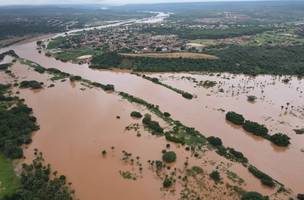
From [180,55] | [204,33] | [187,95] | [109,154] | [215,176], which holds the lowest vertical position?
[204,33]

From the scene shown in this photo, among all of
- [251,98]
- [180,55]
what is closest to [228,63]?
[180,55]

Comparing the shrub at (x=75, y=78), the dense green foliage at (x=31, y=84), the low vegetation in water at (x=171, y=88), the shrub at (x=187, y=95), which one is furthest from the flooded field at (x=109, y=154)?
the shrub at (x=75, y=78)

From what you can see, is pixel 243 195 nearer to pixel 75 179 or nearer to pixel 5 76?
pixel 75 179

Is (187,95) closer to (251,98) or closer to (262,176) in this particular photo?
(251,98)

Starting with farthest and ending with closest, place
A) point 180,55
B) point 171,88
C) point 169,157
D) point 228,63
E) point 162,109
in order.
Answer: point 180,55
point 228,63
point 171,88
point 162,109
point 169,157

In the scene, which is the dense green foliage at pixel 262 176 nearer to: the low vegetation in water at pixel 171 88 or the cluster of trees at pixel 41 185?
the cluster of trees at pixel 41 185
